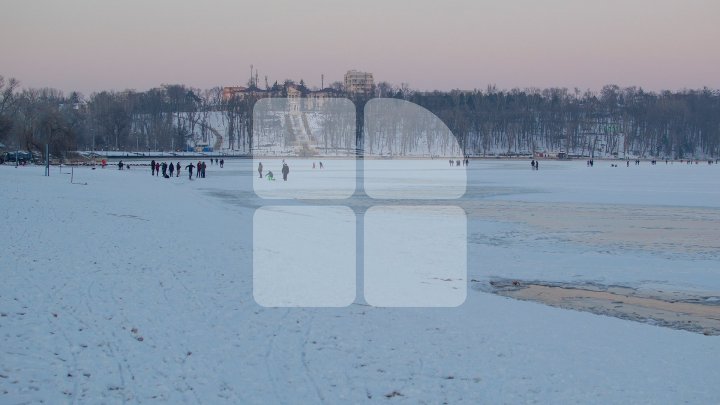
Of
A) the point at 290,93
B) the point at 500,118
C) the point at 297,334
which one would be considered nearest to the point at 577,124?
the point at 500,118

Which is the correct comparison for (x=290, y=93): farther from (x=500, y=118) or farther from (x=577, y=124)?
(x=577, y=124)

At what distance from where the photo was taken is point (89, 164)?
219ft

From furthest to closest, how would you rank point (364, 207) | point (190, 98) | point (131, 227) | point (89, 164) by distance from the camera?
point (190, 98) < point (89, 164) < point (364, 207) < point (131, 227)

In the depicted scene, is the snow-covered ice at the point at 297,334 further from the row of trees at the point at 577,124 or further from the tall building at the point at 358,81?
the row of trees at the point at 577,124

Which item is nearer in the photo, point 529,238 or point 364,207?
point 529,238

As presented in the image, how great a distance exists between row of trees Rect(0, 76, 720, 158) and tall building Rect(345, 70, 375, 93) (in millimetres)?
3207

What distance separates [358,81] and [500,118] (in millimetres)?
39300

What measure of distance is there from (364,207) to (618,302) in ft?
Result: 55.7

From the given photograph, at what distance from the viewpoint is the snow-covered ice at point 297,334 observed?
7.45 m

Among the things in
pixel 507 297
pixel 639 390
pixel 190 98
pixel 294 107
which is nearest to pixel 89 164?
pixel 294 107

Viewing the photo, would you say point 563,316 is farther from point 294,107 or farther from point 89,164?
point 294,107

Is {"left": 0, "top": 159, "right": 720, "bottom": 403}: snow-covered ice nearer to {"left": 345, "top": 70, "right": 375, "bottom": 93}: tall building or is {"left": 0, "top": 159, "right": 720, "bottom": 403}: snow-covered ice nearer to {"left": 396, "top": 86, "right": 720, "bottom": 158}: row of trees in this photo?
{"left": 345, "top": 70, "right": 375, "bottom": 93}: tall building

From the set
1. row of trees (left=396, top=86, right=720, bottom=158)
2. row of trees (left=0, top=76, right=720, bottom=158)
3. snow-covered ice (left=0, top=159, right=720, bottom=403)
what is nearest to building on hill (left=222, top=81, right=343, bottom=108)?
row of trees (left=0, top=76, right=720, bottom=158)

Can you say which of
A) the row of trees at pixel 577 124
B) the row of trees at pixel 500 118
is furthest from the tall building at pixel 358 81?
the row of trees at pixel 577 124
